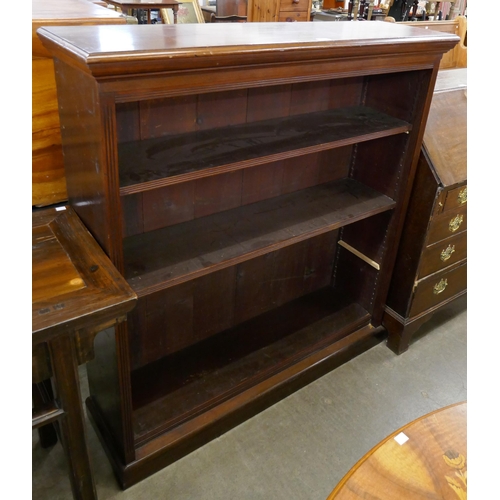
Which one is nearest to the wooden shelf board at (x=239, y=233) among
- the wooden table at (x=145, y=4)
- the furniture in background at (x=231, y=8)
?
the wooden table at (x=145, y=4)

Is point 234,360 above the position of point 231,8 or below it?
below

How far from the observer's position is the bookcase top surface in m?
1.02

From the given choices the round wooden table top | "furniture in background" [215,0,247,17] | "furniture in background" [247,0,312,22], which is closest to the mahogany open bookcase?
the round wooden table top

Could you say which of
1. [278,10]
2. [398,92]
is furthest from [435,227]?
[278,10]

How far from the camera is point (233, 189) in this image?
1.72 meters

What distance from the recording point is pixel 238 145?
1.44 m

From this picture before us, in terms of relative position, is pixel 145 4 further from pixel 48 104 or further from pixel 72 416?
pixel 72 416

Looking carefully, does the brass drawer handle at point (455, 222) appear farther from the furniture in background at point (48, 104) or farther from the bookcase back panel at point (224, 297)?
the furniture in background at point (48, 104)

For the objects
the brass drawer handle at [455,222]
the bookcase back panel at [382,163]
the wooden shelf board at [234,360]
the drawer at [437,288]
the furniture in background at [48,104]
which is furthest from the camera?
the drawer at [437,288]

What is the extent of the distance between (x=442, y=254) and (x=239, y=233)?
3.15ft

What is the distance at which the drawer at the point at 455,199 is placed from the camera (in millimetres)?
1867

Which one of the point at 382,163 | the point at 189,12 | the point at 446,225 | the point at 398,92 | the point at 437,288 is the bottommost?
the point at 437,288

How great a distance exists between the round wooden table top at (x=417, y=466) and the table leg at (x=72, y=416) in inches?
24.3

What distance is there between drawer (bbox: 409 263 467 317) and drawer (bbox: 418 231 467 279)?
38 mm
